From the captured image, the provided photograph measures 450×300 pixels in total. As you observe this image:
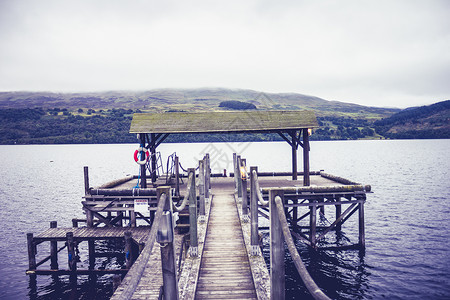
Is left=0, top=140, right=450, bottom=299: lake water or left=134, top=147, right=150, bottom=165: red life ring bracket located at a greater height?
left=134, top=147, right=150, bottom=165: red life ring bracket

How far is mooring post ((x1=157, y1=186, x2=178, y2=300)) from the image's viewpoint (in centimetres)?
464

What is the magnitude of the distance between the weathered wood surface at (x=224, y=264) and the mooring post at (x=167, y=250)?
6.33ft

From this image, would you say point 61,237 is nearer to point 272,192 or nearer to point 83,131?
point 272,192

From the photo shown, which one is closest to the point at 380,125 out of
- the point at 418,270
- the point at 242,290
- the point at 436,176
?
the point at 436,176

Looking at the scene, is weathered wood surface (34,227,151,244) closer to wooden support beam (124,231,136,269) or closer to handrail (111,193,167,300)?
wooden support beam (124,231,136,269)

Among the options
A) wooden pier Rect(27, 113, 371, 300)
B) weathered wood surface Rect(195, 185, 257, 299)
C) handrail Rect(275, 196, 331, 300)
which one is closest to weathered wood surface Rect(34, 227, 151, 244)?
wooden pier Rect(27, 113, 371, 300)

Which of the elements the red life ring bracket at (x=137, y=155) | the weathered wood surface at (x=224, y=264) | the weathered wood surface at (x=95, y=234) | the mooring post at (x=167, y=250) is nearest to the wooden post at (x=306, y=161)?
the weathered wood surface at (x=224, y=264)

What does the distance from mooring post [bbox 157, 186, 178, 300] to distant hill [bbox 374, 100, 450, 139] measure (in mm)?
193951

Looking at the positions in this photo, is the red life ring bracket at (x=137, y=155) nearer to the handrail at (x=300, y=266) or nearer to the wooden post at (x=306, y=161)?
the wooden post at (x=306, y=161)

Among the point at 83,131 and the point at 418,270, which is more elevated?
the point at 83,131

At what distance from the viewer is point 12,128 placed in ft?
551

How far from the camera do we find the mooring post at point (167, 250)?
4.64 m

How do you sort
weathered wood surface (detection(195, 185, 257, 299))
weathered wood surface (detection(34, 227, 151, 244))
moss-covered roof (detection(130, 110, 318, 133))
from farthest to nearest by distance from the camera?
1. moss-covered roof (detection(130, 110, 318, 133))
2. weathered wood surface (detection(34, 227, 151, 244))
3. weathered wood surface (detection(195, 185, 257, 299))

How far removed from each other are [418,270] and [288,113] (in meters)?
10.9
